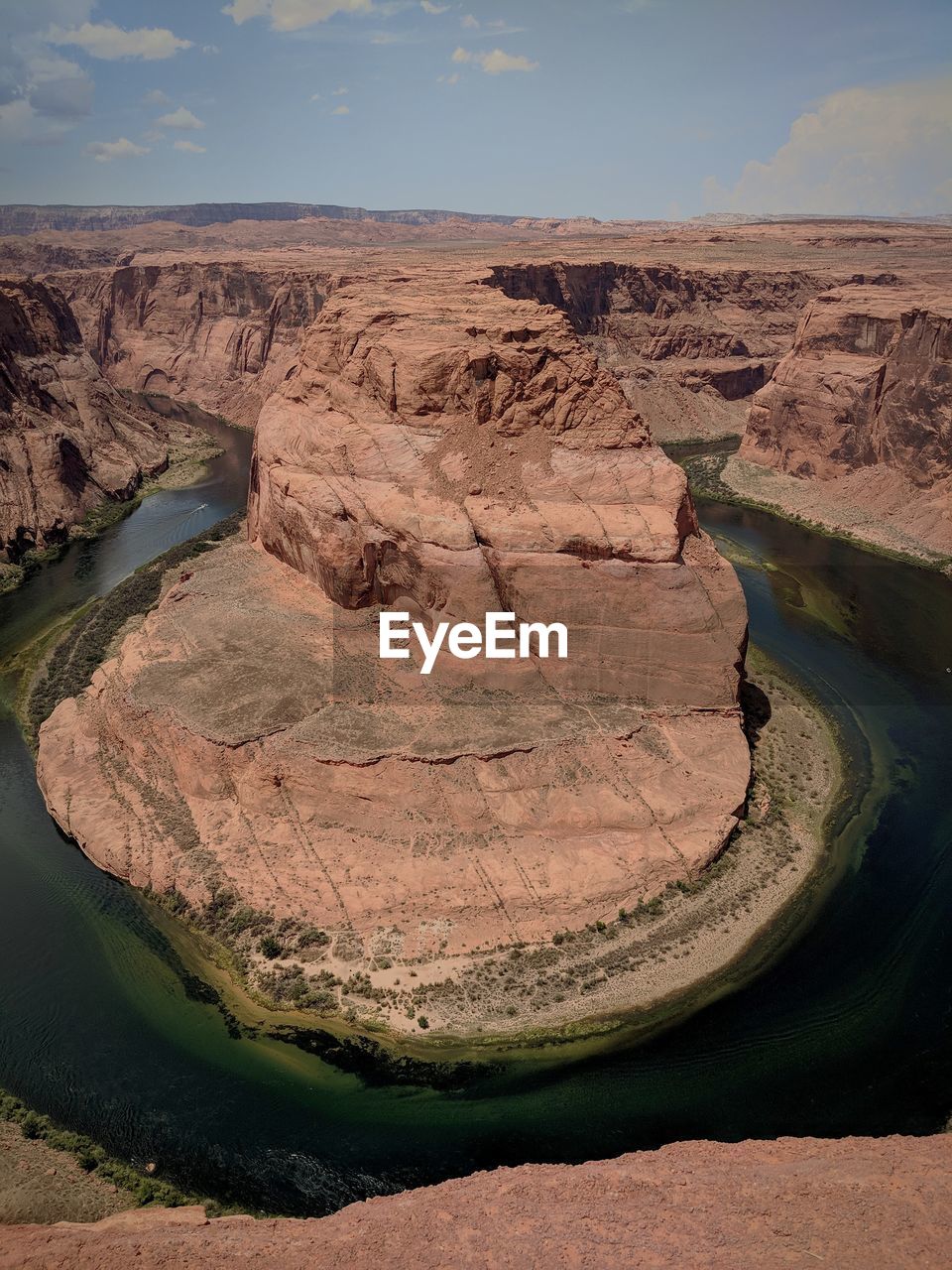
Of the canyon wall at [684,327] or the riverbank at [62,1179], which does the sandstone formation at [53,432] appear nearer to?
the riverbank at [62,1179]

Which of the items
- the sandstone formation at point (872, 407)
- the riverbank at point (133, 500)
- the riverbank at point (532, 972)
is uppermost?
the sandstone formation at point (872, 407)

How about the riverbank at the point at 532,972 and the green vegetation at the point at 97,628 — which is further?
the green vegetation at the point at 97,628

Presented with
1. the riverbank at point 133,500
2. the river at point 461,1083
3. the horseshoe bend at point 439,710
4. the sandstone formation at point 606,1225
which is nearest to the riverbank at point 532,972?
the horseshoe bend at point 439,710

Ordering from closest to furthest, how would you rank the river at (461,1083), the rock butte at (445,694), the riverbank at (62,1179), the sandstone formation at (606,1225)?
the sandstone formation at (606,1225), the riverbank at (62,1179), the river at (461,1083), the rock butte at (445,694)

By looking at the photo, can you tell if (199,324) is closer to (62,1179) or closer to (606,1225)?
(62,1179)

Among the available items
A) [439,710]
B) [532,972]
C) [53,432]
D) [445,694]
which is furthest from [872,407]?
[53,432]

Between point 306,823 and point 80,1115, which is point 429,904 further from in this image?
point 80,1115

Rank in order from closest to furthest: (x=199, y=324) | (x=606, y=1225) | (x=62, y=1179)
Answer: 1. (x=606, y=1225)
2. (x=62, y=1179)
3. (x=199, y=324)

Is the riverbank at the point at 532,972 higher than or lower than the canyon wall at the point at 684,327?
lower
